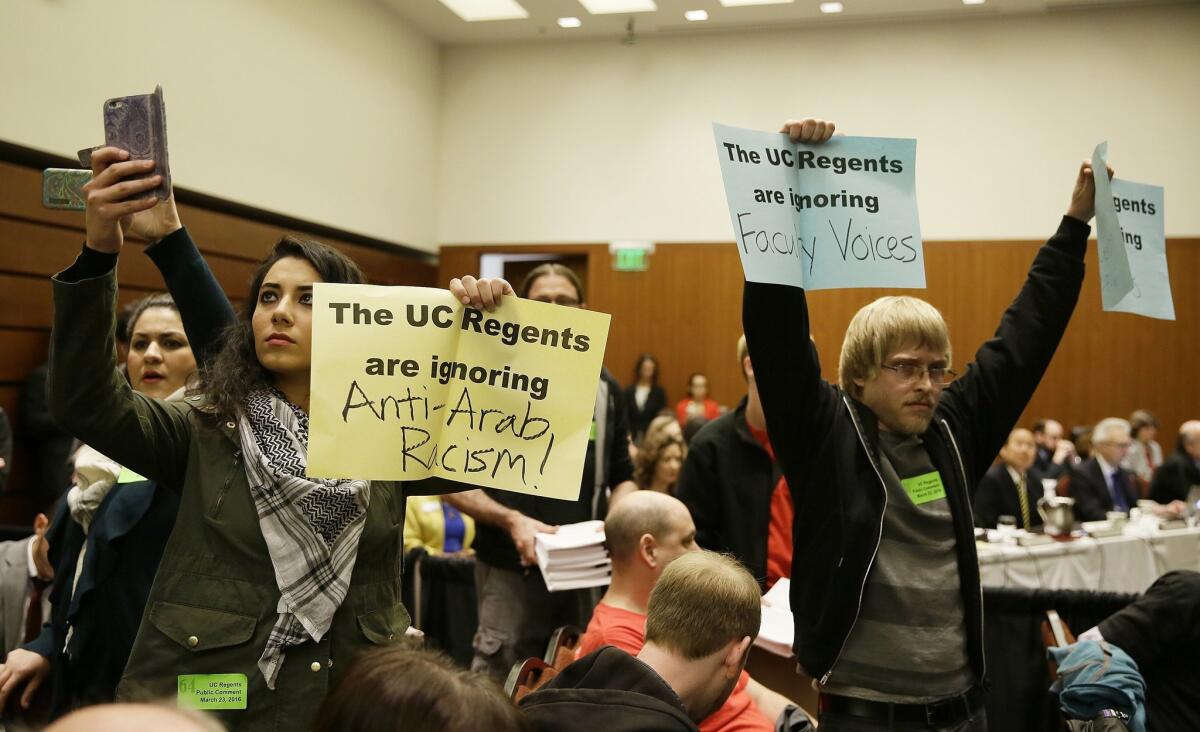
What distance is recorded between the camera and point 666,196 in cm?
1130

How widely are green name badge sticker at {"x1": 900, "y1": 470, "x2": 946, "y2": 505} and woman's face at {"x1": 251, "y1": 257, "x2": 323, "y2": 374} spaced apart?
3.79ft

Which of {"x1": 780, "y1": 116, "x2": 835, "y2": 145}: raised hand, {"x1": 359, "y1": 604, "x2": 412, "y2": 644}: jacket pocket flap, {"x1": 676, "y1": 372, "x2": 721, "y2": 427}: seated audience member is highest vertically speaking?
{"x1": 780, "y1": 116, "x2": 835, "y2": 145}: raised hand

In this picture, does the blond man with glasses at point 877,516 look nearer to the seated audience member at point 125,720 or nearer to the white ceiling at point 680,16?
the seated audience member at point 125,720

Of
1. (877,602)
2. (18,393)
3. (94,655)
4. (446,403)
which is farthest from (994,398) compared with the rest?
(18,393)

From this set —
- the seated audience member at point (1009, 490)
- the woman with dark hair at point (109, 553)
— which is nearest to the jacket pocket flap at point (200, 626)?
the woman with dark hair at point (109, 553)

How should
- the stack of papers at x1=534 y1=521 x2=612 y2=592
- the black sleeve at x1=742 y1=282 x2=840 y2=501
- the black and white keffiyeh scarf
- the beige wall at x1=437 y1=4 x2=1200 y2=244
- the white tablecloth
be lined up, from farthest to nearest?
the beige wall at x1=437 y1=4 x2=1200 y2=244 → the white tablecloth → the stack of papers at x1=534 y1=521 x2=612 y2=592 → the black sleeve at x1=742 y1=282 x2=840 y2=501 → the black and white keffiyeh scarf

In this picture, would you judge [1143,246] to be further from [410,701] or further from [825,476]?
[410,701]

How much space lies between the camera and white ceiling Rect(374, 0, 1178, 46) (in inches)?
401

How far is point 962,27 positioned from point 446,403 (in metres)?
10.7

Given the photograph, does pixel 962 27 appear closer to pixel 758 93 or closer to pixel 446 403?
pixel 758 93

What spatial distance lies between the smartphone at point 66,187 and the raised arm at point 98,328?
0.13 meters

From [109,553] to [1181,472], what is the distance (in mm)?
7813

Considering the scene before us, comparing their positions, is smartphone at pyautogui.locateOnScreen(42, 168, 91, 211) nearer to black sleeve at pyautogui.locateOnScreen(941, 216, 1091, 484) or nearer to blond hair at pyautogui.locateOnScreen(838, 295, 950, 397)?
blond hair at pyautogui.locateOnScreen(838, 295, 950, 397)

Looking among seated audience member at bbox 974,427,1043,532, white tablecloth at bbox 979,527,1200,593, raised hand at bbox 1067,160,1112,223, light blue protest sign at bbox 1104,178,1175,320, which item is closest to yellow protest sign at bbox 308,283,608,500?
raised hand at bbox 1067,160,1112,223
